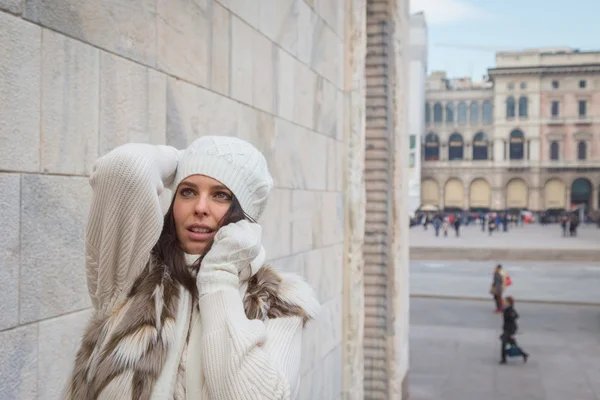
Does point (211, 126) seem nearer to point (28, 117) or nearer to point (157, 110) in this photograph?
point (157, 110)

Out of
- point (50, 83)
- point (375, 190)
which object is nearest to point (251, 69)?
point (50, 83)

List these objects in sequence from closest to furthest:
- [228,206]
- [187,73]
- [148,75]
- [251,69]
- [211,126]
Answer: [228,206] → [148,75] → [187,73] → [211,126] → [251,69]

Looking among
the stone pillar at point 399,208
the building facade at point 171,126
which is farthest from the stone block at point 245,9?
the stone pillar at point 399,208

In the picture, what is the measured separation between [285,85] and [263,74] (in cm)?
46

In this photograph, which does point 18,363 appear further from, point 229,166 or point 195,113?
point 195,113

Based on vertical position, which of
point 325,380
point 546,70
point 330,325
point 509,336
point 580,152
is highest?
point 546,70

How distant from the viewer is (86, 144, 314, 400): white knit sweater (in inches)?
58.3

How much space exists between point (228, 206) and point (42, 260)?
802mm

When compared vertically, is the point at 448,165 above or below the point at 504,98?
below

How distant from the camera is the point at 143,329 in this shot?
1.55 metres

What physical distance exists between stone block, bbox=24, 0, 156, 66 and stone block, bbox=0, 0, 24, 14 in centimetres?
3

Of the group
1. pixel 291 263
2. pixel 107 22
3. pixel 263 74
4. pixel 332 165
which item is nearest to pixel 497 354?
pixel 332 165

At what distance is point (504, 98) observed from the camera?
67.3 metres

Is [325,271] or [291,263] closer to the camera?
[291,263]
